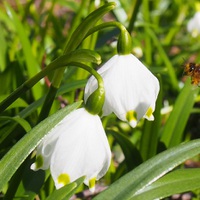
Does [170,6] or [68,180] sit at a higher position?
[68,180]

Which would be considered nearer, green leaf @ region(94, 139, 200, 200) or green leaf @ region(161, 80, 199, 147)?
green leaf @ region(94, 139, 200, 200)

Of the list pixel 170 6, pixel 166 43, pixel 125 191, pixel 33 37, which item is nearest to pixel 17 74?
pixel 33 37

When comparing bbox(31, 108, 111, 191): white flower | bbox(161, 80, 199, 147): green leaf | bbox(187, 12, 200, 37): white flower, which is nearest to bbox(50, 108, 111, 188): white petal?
bbox(31, 108, 111, 191): white flower

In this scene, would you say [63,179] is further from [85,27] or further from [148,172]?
[85,27]

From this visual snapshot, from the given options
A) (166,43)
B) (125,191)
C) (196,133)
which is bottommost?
(196,133)

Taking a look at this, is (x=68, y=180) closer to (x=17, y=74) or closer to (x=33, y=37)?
(x=17, y=74)

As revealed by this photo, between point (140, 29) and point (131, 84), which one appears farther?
point (140, 29)

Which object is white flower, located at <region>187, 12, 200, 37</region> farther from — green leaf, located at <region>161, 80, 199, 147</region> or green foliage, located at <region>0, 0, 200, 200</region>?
green leaf, located at <region>161, 80, 199, 147</region>

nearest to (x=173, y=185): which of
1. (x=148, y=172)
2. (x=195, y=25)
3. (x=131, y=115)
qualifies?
(x=148, y=172)
